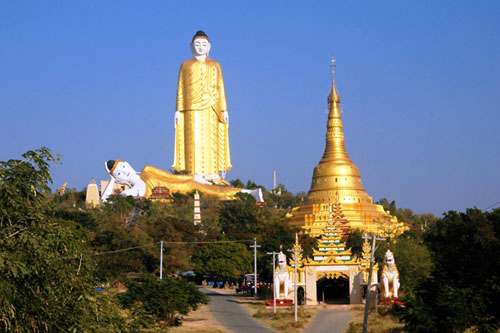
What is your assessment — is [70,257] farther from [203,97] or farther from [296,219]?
[203,97]

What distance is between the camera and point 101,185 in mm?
76375

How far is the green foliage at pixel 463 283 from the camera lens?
19391mm

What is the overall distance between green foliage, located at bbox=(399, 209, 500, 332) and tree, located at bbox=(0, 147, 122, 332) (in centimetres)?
830

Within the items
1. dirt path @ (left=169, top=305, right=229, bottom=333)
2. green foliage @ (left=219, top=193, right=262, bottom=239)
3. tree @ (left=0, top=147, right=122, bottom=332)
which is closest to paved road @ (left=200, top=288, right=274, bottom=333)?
dirt path @ (left=169, top=305, right=229, bottom=333)

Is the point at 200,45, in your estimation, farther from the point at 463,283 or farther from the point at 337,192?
the point at 463,283

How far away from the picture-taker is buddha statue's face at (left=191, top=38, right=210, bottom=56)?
74.6 m

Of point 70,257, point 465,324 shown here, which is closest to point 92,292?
point 70,257

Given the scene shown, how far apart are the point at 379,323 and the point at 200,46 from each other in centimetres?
5125

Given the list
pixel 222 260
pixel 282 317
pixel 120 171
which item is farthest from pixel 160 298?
pixel 120 171

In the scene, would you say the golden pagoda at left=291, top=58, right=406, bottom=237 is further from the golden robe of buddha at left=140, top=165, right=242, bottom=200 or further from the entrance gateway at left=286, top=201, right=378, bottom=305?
the entrance gateway at left=286, top=201, right=378, bottom=305

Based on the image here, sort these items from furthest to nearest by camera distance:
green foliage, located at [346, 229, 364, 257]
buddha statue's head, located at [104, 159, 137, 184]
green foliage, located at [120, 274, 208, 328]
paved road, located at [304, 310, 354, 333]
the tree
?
buddha statue's head, located at [104, 159, 137, 184] < green foliage, located at [346, 229, 364, 257] < green foliage, located at [120, 274, 208, 328] < paved road, located at [304, 310, 354, 333] < the tree

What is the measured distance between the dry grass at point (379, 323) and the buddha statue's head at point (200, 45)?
4730 cm

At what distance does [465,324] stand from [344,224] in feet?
118

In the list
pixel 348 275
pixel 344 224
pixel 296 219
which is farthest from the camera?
pixel 296 219
